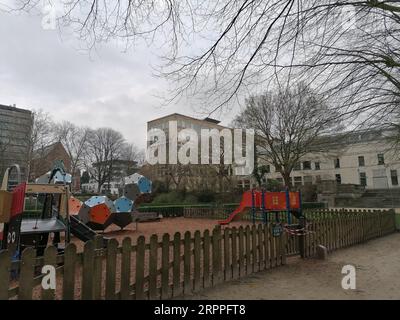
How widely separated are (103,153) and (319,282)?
187 feet

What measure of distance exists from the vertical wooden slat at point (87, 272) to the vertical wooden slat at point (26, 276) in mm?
642

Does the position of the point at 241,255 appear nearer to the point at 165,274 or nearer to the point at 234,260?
the point at 234,260

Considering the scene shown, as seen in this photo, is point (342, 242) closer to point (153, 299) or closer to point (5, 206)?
point (153, 299)

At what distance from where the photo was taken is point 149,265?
4551 millimetres

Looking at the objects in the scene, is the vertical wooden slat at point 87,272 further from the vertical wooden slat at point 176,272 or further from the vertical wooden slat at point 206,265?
the vertical wooden slat at point 206,265

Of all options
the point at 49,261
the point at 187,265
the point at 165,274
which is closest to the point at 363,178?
the point at 187,265

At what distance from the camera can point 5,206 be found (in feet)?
20.5

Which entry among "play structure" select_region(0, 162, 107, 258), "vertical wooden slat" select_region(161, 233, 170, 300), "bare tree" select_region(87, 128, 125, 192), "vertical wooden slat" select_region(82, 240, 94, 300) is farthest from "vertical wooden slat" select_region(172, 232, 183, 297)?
"bare tree" select_region(87, 128, 125, 192)

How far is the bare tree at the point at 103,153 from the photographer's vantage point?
57656 mm

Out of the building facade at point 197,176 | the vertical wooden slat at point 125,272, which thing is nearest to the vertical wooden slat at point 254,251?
the vertical wooden slat at point 125,272

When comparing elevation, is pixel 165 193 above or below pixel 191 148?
below
